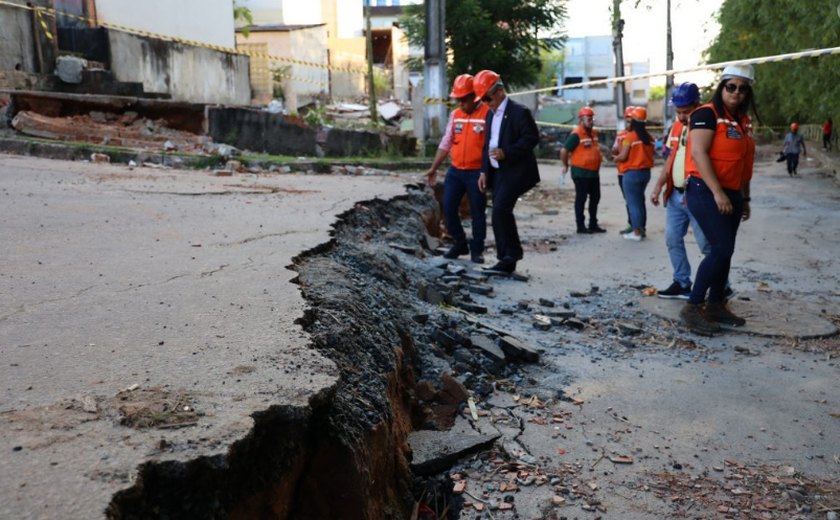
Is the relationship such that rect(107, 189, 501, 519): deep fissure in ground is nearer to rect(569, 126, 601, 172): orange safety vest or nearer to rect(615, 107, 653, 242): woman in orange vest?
rect(615, 107, 653, 242): woman in orange vest

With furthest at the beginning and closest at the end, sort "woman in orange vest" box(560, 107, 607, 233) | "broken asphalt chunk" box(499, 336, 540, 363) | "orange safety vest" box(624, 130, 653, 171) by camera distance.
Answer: "woman in orange vest" box(560, 107, 607, 233)
"orange safety vest" box(624, 130, 653, 171)
"broken asphalt chunk" box(499, 336, 540, 363)

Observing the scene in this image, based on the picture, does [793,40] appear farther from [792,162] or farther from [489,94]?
[489,94]

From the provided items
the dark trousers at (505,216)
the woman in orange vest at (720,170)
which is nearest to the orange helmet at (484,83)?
the dark trousers at (505,216)

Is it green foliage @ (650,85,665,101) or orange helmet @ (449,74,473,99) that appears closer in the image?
orange helmet @ (449,74,473,99)

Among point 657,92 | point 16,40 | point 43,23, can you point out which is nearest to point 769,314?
point 16,40

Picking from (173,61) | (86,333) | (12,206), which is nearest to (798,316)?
(86,333)

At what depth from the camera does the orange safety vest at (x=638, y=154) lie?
8.93 m

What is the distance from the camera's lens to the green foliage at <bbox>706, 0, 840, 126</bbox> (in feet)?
37.6

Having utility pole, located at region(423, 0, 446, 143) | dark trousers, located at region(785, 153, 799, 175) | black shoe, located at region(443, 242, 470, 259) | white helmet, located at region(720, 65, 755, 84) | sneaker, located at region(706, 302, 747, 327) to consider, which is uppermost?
utility pole, located at region(423, 0, 446, 143)

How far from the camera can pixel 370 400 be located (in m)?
2.75

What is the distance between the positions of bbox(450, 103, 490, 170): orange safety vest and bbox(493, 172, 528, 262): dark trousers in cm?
35

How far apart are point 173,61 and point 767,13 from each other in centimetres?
1245

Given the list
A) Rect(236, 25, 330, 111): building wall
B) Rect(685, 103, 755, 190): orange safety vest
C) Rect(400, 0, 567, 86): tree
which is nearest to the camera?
Rect(685, 103, 755, 190): orange safety vest

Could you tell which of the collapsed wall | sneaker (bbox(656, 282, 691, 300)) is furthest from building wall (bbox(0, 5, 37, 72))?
sneaker (bbox(656, 282, 691, 300))
